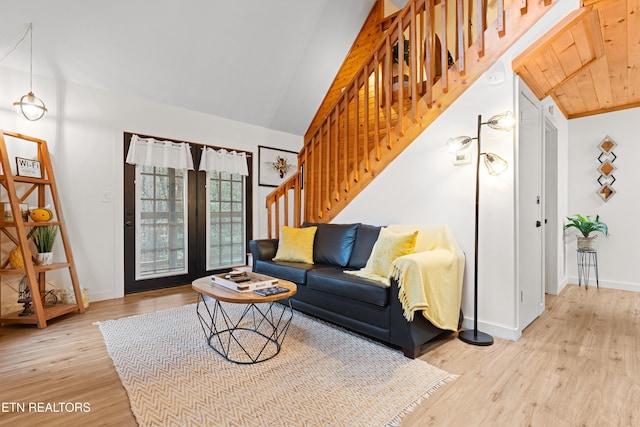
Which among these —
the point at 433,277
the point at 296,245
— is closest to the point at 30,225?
the point at 296,245

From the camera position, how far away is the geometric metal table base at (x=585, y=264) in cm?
423

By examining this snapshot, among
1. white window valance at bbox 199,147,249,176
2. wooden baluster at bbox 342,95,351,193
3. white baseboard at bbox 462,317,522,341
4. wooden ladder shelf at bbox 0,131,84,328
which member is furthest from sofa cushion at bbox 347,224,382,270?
wooden ladder shelf at bbox 0,131,84,328

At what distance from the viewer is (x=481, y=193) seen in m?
2.63

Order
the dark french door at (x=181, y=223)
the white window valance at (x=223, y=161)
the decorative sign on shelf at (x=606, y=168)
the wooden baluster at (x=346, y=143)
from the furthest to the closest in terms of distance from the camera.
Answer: the white window valance at (x=223, y=161)
the decorative sign on shelf at (x=606, y=168)
the dark french door at (x=181, y=223)
the wooden baluster at (x=346, y=143)

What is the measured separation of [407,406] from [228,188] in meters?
3.89

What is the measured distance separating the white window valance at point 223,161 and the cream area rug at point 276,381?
248 centimetres

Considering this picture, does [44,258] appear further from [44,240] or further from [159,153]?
[159,153]

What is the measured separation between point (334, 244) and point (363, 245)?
340 mm

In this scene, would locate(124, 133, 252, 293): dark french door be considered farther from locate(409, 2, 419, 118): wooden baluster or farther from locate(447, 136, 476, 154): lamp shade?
locate(447, 136, 476, 154): lamp shade

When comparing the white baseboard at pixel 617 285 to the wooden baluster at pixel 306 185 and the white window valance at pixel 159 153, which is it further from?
the white window valance at pixel 159 153

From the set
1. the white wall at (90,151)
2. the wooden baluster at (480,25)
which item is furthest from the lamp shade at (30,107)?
the wooden baluster at (480,25)

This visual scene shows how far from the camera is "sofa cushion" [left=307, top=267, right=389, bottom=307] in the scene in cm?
227

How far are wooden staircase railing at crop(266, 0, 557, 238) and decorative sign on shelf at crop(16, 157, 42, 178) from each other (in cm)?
249

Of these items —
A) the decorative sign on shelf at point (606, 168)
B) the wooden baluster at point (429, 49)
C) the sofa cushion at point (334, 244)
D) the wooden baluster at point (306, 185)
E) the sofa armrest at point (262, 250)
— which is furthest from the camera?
the wooden baluster at point (306, 185)
